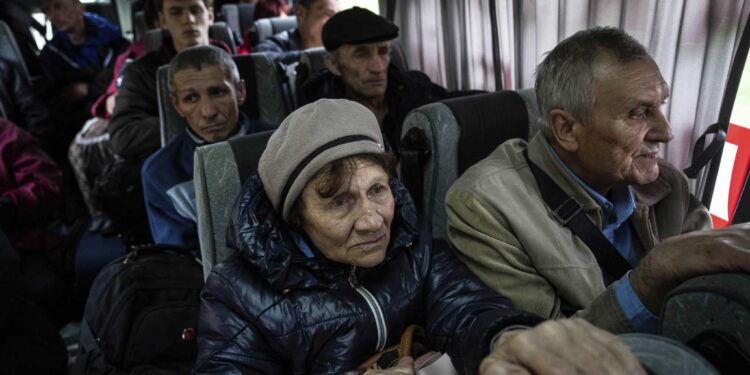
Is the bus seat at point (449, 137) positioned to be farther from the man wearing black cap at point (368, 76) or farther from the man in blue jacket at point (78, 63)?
the man in blue jacket at point (78, 63)

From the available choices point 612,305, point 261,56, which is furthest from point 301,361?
point 261,56

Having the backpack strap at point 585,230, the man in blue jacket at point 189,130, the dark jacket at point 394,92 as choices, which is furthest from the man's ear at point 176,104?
the backpack strap at point 585,230

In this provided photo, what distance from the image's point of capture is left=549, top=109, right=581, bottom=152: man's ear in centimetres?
146

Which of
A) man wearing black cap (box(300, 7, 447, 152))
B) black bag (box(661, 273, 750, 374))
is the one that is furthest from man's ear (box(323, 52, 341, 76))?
black bag (box(661, 273, 750, 374))

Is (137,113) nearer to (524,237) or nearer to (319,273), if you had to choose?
(319,273)

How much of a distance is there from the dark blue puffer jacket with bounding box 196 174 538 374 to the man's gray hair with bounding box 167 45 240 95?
122cm

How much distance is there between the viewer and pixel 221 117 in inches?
94.4

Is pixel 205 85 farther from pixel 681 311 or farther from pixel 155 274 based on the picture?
pixel 681 311

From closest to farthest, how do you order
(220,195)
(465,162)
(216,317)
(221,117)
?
(216,317) → (220,195) → (465,162) → (221,117)

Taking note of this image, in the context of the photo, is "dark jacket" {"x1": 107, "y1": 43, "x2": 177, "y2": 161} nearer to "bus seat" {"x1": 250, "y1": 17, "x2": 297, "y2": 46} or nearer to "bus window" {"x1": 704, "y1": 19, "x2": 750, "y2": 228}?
"bus seat" {"x1": 250, "y1": 17, "x2": 297, "y2": 46}

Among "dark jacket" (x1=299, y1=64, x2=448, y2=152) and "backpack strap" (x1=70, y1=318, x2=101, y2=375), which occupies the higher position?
"dark jacket" (x1=299, y1=64, x2=448, y2=152)

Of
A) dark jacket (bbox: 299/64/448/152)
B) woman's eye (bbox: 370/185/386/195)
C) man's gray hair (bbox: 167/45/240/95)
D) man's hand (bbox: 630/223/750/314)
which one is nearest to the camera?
man's hand (bbox: 630/223/750/314)

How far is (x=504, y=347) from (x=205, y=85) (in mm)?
1977

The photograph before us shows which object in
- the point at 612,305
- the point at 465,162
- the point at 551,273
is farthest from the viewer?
the point at 465,162
